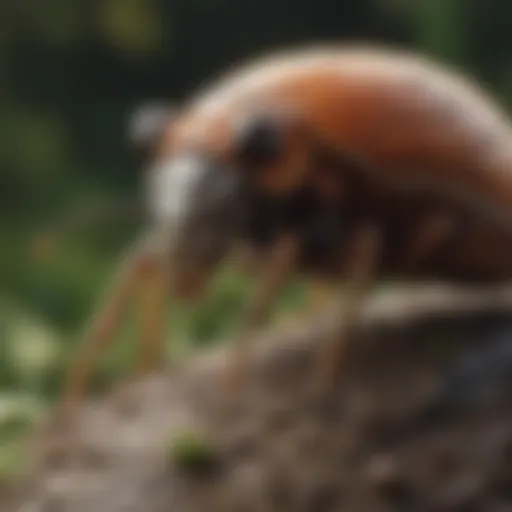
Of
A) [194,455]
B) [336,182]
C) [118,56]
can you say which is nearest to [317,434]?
[194,455]

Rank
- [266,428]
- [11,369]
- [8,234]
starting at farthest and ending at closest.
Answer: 1. [8,234]
2. [11,369]
3. [266,428]

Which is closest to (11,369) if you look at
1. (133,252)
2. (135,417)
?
(133,252)

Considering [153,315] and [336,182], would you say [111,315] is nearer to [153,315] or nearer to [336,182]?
[153,315]

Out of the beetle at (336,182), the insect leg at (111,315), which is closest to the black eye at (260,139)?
the beetle at (336,182)

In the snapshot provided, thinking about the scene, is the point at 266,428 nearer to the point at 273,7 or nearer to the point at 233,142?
the point at 233,142

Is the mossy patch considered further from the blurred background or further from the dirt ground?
the blurred background

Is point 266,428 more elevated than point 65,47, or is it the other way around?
point 65,47

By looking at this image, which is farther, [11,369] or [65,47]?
[65,47]
